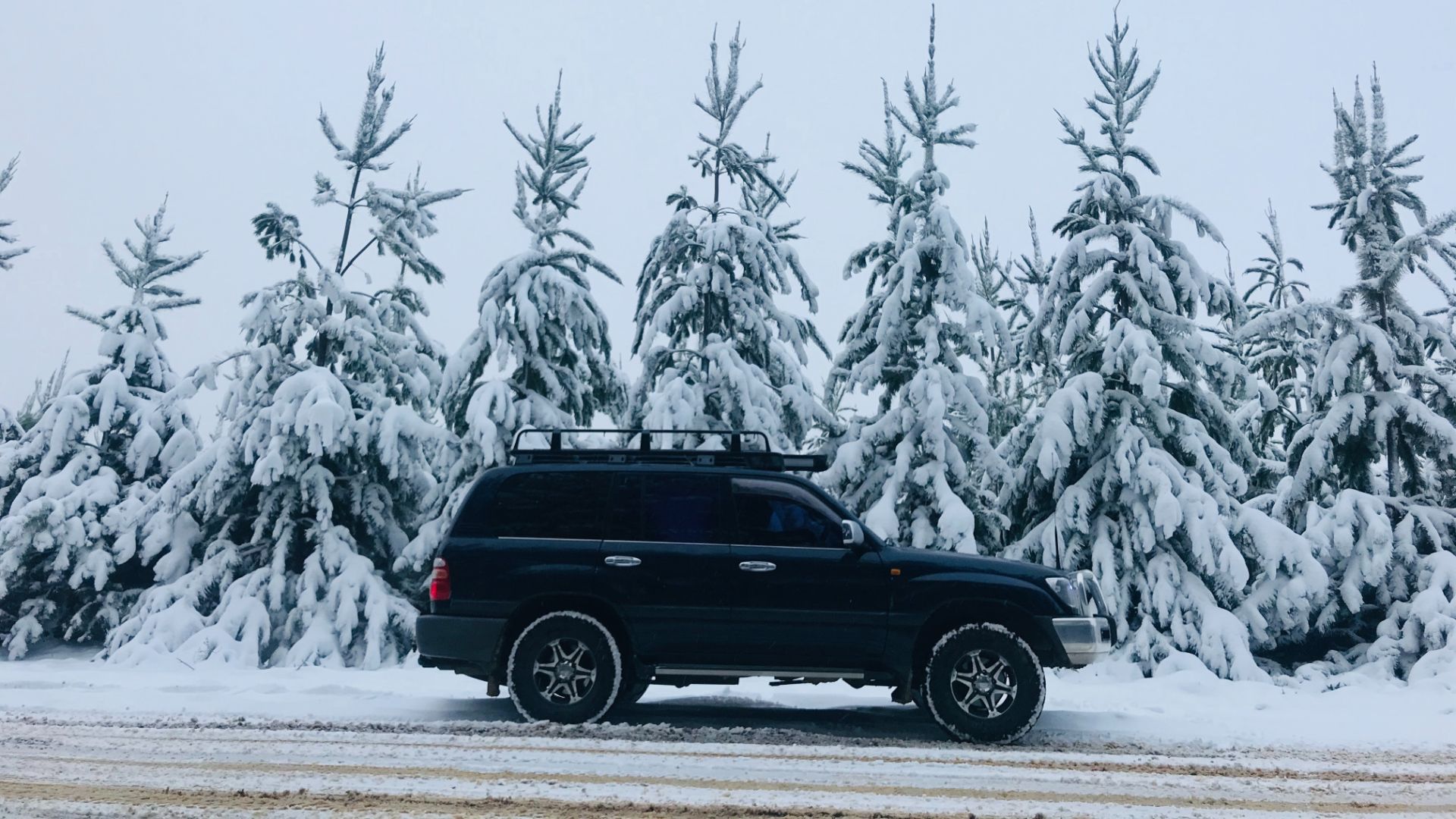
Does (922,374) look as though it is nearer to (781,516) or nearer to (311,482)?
(781,516)

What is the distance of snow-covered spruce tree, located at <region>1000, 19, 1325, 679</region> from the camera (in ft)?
41.4

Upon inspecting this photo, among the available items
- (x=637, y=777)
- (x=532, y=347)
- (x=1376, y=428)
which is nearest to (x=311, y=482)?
(x=532, y=347)

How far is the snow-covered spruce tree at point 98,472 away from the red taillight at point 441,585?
9.13 m

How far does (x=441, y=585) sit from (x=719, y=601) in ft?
7.24

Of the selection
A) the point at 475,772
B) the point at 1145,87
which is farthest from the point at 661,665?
the point at 1145,87

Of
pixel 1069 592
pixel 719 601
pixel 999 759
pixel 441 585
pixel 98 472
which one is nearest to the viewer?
pixel 999 759

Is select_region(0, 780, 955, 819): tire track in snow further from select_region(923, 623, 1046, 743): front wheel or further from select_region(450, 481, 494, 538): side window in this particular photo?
select_region(450, 481, 494, 538): side window

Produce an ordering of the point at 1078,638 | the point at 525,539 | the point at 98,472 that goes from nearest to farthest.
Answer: the point at 1078,638
the point at 525,539
the point at 98,472

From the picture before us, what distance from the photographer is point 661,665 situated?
25.9ft

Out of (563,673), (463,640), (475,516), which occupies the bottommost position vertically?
(563,673)

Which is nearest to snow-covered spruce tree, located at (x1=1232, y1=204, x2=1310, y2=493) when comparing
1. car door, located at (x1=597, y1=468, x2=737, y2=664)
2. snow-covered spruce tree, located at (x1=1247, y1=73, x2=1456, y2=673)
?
snow-covered spruce tree, located at (x1=1247, y1=73, x2=1456, y2=673)

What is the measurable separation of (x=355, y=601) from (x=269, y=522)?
6.48ft

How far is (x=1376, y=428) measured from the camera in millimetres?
13516

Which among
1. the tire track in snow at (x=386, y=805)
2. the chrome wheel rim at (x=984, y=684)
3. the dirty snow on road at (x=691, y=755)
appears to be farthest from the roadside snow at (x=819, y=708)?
the tire track in snow at (x=386, y=805)
